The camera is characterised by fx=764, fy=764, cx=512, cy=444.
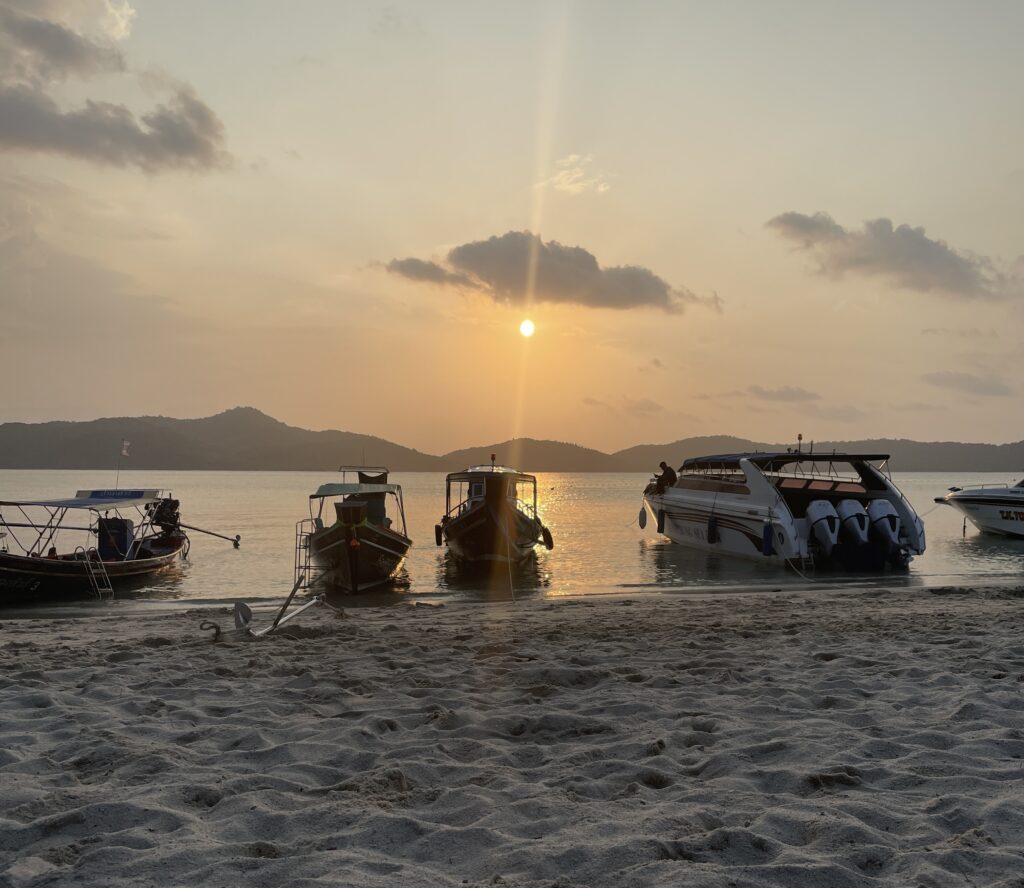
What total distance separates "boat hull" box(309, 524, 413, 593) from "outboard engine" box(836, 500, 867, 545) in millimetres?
14091

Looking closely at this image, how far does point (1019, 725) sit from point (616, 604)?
1080cm

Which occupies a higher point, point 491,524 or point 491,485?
point 491,485

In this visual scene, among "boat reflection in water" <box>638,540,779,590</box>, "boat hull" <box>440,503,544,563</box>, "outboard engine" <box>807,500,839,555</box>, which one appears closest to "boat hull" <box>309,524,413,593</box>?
"boat hull" <box>440,503,544,563</box>

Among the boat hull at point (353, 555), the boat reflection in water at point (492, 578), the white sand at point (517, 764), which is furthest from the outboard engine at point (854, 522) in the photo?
the white sand at point (517, 764)

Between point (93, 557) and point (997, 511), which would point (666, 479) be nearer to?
point (997, 511)

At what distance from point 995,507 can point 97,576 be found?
3660 cm

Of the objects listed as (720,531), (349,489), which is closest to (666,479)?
(720,531)

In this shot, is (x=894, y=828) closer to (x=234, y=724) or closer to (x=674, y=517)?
(x=234, y=724)

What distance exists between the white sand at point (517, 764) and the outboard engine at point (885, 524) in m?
15.2

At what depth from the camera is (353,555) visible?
21375 mm

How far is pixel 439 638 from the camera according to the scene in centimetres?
1068

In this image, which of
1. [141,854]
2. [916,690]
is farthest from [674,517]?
[141,854]

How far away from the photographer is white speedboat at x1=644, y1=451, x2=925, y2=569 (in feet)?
78.3

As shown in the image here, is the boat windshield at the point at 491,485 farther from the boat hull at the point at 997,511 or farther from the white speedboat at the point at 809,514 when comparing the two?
the boat hull at the point at 997,511
